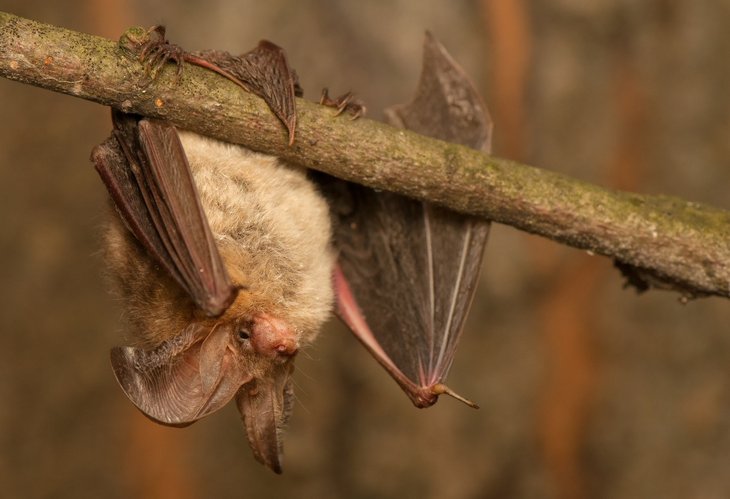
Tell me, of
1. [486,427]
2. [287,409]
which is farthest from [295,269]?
[486,427]

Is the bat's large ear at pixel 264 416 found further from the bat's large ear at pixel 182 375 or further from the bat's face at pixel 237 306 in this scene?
the bat's large ear at pixel 182 375

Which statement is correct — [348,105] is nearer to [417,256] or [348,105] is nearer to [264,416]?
[417,256]


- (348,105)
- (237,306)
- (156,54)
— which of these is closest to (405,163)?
Answer: (348,105)

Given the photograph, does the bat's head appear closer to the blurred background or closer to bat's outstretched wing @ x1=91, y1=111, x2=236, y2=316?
bat's outstretched wing @ x1=91, y1=111, x2=236, y2=316

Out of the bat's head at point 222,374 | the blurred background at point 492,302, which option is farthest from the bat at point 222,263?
the blurred background at point 492,302

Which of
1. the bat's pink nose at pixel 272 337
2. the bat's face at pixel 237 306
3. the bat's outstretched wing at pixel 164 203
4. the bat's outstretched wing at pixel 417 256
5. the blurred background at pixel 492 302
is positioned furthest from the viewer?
the blurred background at pixel 492 302

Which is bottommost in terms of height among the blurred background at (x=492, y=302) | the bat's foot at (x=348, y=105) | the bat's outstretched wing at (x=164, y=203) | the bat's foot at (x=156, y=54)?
the blurred background at (x=492, y=302)

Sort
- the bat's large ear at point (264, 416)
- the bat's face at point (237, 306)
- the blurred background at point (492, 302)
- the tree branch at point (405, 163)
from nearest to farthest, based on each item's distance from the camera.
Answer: the tree branch at point (405, 163) < the bat's face at point (237, 306) < the bat's large ear at point (264, 416) < the blurred background at point (492, 302)
